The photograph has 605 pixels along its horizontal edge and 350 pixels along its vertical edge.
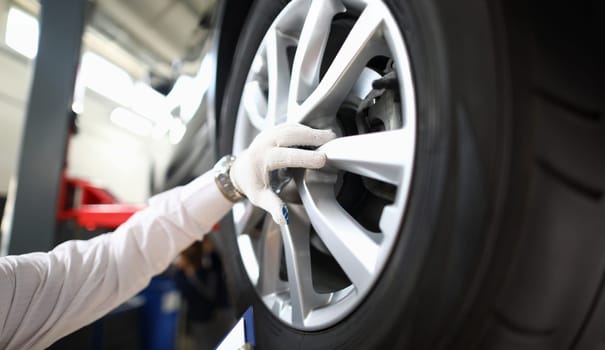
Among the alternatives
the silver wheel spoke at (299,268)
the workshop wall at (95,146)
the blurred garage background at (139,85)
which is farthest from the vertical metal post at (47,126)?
the silver wheel spoke at (299,268)

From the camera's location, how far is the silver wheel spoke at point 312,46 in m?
0.60

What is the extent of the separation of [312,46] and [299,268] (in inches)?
15.7

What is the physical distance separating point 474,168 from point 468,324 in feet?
0.49

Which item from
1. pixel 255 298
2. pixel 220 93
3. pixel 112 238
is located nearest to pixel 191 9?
pixel 220 93

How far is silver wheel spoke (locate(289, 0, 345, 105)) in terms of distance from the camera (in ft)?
1.98

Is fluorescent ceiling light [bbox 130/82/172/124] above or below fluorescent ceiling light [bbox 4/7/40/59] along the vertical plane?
below

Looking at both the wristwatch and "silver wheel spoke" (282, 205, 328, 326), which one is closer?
"silver wheel spoke" (282, 205, 328, 326)

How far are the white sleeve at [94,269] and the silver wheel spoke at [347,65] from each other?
33 cm

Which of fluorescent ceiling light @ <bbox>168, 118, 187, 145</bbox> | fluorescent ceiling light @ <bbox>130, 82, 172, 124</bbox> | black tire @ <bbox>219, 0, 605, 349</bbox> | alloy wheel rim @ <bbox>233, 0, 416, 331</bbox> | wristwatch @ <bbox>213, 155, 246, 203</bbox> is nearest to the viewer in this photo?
black tire @ <bbox>219, 0, 605, 349</bbox>

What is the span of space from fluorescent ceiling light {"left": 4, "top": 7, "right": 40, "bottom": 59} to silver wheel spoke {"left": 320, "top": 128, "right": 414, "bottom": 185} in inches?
49.6

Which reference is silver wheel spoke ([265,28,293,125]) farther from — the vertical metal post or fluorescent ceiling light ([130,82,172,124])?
fluorescent ceiling light ([130,82,172,124])

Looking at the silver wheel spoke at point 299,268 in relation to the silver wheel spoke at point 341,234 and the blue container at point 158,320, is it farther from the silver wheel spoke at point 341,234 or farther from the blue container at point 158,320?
the blue container at point 158,320

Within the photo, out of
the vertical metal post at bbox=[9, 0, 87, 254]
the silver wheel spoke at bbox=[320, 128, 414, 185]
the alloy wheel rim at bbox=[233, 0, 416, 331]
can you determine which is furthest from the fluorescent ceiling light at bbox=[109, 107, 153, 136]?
the silver wheel spoke at bbox=[320, 128, 414, 185]

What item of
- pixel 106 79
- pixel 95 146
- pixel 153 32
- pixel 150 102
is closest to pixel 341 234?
pixel 153 32
